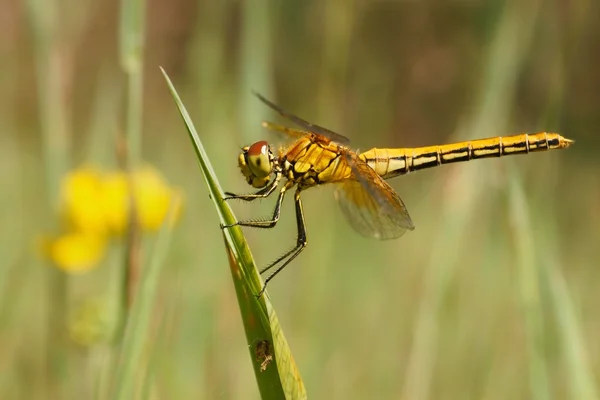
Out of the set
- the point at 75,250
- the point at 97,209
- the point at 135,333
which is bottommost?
the point at 135,333

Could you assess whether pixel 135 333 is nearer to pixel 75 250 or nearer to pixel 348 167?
pixel 348 167

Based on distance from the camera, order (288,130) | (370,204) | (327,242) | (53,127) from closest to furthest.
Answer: (53,127)
(370,204)
(288,130)
(327,242)

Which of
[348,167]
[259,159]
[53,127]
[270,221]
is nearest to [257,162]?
[259,159]

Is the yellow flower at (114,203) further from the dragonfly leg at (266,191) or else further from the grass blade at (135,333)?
the grass blade at (135,333)

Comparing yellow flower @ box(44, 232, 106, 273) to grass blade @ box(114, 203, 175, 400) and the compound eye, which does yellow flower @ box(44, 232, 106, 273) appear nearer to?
the compound eye

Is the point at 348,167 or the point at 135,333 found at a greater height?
the point at 348,167

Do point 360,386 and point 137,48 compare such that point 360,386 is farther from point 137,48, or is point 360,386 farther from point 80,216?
point 137,48

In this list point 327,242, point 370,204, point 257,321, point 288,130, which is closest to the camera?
point 257,321

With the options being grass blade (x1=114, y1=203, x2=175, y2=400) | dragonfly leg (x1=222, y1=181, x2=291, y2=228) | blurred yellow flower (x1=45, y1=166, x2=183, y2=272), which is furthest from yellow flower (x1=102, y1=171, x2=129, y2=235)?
grass blade (x1=114, y1=203, x2=175, y2=400)
